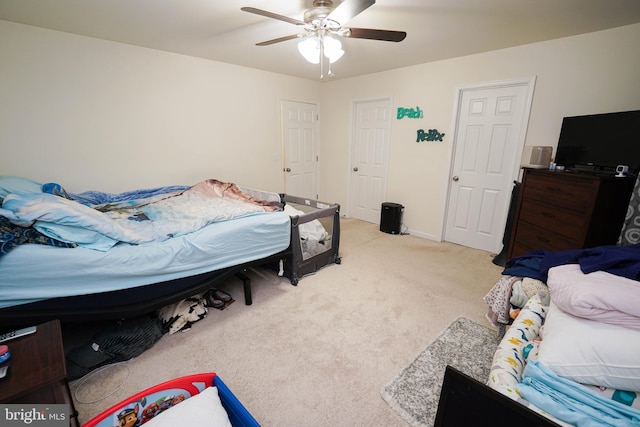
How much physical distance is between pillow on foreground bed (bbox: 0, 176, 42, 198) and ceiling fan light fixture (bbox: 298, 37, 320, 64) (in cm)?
236

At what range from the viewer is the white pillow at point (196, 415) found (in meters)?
1.00

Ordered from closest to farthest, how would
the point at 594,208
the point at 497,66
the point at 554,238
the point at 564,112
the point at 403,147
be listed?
the point at 594,208 < the point at 554,238 < the point at 564,112 < the point at 497,66 < the point at 403,147

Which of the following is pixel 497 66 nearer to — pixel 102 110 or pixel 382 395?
pixel 382 395

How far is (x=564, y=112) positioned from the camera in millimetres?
2705

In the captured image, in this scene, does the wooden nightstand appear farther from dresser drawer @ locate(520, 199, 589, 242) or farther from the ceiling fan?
dresser drawer @ locate(520, 199, 589, 242)

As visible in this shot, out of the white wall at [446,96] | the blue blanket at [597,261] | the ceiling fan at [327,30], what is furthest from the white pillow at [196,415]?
the white wall at [446,96]

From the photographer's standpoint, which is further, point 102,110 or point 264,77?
point 264,77

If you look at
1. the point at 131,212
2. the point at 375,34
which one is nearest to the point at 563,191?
the point at 375,34

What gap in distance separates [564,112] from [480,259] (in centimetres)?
176

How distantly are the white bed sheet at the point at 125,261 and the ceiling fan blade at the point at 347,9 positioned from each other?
1.56 metres

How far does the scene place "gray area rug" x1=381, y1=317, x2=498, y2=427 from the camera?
1.45 m

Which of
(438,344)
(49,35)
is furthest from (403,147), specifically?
(49,35)

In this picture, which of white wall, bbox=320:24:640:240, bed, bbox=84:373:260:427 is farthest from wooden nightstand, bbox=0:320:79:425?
white wall, bbox=320:24:640:240

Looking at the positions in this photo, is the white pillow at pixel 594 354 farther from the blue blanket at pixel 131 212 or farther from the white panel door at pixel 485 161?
the white panel door at pixel 485 161
